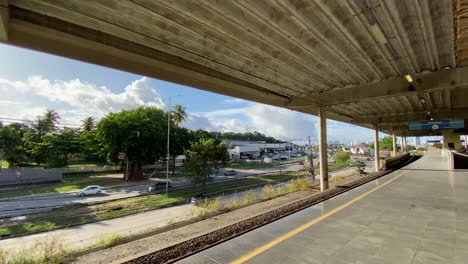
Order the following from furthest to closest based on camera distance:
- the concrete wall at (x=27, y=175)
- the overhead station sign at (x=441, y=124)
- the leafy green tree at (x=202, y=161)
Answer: the concrete wall at (x=27, y=175), the leafy green tree at (x=202, y=161), the overhead station sign at (x=441, y=124)

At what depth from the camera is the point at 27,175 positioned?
31.9m

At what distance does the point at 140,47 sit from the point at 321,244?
5937 mm

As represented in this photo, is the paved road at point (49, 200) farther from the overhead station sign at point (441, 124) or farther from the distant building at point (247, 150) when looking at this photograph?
the distant building at point (247, 150)

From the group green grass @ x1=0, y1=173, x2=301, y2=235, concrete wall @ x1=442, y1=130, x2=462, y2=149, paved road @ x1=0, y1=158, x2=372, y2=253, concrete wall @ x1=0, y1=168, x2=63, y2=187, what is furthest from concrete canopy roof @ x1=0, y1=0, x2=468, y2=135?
concrete wall @ x1=442, y1=130, x2=462, y2=149

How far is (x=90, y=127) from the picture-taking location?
58.7m

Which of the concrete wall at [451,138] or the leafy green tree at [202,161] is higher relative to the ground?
the concrete wall at [451,138]

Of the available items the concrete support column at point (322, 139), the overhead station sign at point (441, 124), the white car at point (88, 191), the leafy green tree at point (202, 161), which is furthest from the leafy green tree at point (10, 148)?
the overhead station sign at point (441, 124)

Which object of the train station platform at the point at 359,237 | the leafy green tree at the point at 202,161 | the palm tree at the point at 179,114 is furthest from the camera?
the palm tree at the point at 179,114

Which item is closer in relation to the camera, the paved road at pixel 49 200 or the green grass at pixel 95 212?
the green grass at pixel 95 212

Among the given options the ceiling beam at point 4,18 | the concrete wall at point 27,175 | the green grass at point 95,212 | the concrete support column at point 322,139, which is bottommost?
the green grass at point 95,212

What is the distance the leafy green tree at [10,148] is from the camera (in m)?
36.2

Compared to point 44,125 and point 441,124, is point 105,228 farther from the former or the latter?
point 44,125

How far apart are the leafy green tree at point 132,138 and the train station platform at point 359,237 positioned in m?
29.1

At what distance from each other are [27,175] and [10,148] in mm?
9416
